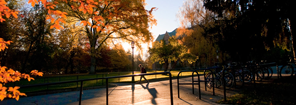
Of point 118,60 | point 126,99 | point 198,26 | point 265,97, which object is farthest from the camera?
point 118,60

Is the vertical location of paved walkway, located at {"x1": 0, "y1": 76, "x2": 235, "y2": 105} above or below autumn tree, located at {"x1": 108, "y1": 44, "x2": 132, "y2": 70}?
below

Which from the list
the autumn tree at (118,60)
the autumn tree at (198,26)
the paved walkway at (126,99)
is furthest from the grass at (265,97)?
the autumn tree at (118,60)

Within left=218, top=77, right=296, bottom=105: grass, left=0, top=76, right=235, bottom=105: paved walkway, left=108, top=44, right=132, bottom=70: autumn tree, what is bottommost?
left=0, top=76, right=235, bottom=105: paved walkway

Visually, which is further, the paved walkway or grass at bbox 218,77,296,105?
the paved walkway

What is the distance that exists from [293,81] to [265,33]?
10.2 ft

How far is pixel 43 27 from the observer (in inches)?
960

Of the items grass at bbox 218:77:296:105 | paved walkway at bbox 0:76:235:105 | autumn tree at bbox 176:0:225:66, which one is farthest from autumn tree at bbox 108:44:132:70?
grass at bbox 218:77:296:105

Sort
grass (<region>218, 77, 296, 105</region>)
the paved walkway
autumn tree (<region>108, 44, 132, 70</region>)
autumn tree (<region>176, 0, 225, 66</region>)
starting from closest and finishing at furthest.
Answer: grass (<region>218, 77, 296, 105</region>), the paved walkway, autumn tree (<region>176, 0, 225, 66</region>), autumn tree (<region>108, 44, 132, 70</region>)

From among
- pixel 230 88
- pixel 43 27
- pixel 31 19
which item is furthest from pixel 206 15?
pixel 31 19

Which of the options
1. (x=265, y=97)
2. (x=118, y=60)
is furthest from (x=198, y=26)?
(x=265, y=97)

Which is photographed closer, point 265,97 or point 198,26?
point 265,97

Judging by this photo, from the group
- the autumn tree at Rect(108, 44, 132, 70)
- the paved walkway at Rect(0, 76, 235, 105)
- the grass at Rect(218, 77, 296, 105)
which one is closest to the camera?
the grass at Rect(218, 77, 296, 105)

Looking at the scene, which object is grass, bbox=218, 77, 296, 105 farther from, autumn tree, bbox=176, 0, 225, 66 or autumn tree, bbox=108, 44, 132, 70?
autumn tree, bbox=108, 44, 132, 70

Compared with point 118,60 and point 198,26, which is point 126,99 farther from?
point 118,60
